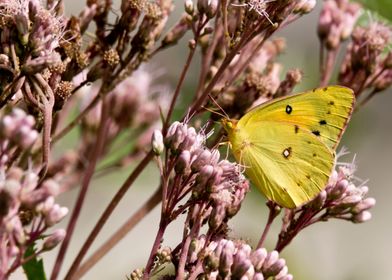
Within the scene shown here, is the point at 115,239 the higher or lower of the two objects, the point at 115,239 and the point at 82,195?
the lower

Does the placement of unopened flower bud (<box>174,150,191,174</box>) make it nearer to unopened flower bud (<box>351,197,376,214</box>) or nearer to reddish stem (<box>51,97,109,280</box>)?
reddish stem (<box>51,97,109,280</box>)

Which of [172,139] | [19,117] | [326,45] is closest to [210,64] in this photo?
[172,139]

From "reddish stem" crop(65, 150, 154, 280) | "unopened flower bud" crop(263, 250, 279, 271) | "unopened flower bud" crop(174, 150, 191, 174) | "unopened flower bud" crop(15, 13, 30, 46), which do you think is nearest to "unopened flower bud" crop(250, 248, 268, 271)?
"unopened flower bud" crop(263, 250, 279, 271)

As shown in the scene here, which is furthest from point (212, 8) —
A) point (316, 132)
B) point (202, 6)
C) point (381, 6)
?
point (381, 6)

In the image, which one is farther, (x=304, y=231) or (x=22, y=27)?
(x=304, y=231)

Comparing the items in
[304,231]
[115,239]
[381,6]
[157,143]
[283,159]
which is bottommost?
[304,231]

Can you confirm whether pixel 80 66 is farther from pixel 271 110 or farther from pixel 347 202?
pixel 347 202

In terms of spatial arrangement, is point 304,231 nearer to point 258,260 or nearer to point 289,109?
point 289,109

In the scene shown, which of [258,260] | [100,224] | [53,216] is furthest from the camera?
[100,224]
